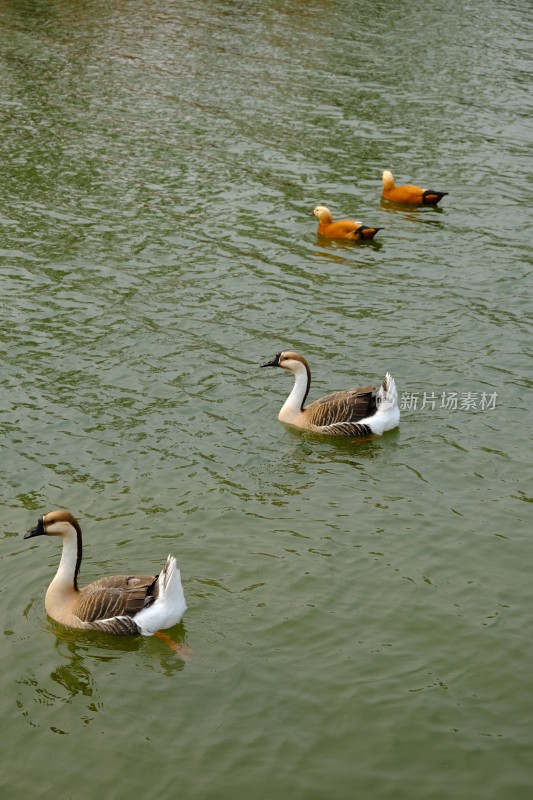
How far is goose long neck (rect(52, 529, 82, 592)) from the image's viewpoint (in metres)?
12.8

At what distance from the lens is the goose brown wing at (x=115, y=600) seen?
40.9 feet

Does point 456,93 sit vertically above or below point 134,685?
above

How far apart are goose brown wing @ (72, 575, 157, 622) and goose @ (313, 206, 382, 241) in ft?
45.4

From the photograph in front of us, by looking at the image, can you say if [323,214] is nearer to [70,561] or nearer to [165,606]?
[70,561]

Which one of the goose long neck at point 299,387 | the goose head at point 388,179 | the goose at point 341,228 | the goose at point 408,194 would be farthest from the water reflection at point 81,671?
the goose head at point 388,179

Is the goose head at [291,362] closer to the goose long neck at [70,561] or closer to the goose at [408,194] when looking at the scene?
the goose long neck at [70,561]

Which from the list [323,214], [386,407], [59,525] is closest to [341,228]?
[323,214]

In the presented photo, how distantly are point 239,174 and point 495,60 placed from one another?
15.6 meters

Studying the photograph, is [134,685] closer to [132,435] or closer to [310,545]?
[310,545]

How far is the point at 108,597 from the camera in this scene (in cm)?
1259

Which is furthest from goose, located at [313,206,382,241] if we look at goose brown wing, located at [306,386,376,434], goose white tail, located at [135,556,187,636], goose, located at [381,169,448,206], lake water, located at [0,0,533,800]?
goose white tail, located at [135,556,187,636]

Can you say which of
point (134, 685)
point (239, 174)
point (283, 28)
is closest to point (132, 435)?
point (134, 685)

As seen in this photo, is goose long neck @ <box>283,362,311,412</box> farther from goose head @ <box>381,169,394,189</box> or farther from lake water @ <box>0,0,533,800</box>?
goose head @ <box>381,169,394,189</box>

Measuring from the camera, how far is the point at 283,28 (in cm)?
4372
